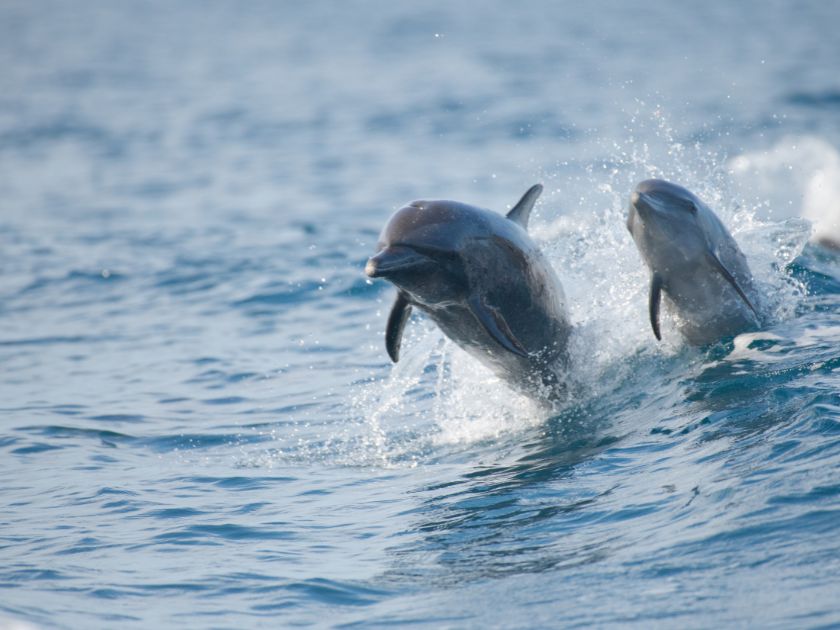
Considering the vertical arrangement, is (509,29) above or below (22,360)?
above

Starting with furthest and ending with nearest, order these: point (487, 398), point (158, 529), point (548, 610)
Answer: point (487, 398), point (158, 529), point (548, 610)

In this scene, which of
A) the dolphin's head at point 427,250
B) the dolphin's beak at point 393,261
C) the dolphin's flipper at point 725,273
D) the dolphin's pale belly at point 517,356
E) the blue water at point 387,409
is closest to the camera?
the blue water at point 387,409

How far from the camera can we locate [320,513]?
10.7 m

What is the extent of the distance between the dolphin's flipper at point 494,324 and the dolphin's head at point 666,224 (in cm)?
205

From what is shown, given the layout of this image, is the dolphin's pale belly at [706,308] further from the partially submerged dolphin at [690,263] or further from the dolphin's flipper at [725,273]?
the dolphin's flipper at [725,273]

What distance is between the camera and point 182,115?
46938 mm

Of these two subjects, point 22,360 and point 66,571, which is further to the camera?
point 22,360

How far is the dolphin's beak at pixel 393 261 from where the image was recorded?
10.1 meters

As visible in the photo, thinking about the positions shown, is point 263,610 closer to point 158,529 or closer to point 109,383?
point 158,529

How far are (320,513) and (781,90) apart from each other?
3205cm

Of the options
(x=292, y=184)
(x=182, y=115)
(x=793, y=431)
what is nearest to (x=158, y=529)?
(x=793, y=431)

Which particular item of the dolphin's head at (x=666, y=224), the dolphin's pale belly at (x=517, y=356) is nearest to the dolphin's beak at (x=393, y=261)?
the dolphin's pale belly at (x=517, y=356)

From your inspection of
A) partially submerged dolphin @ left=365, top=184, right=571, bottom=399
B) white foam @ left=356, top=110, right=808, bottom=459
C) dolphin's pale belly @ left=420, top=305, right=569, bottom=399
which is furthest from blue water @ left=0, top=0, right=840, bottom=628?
partially submerged dolphin @ left=365, top=184, right=571, bottom=399

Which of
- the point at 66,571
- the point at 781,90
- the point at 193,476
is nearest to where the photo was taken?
the point at 66,571
